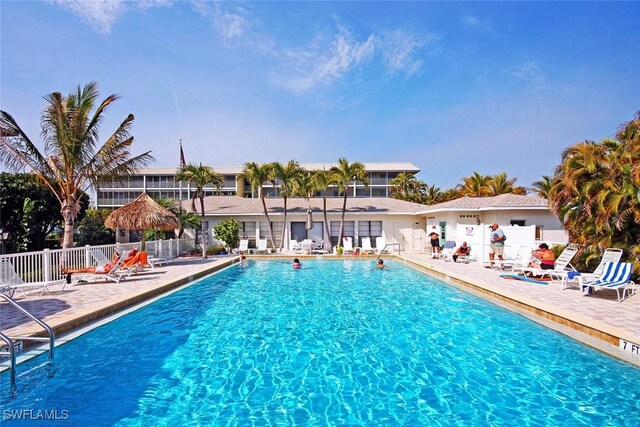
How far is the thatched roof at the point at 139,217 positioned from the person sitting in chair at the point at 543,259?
15.1 m

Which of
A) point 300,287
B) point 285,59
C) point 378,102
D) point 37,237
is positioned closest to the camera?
point 300,287

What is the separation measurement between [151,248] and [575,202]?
17.9 meters

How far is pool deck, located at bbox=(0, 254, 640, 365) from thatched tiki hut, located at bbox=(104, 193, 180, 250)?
3.48 meters

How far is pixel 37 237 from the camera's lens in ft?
66.0

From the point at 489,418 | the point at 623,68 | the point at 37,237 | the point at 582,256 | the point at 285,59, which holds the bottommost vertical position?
the point at 489,418

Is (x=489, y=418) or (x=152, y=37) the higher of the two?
(x=152, y=37)

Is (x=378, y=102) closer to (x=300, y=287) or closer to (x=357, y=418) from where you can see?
(x=300, y=287)

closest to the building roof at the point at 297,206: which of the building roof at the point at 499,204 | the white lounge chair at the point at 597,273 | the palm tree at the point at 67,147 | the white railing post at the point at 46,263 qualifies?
the building roof at the point at 499,204

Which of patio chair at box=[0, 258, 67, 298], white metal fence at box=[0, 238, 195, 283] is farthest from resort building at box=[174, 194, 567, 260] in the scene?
patio chair at box=[0, 258, 67, 298]

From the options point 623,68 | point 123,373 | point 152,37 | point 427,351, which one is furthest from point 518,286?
point 152,37

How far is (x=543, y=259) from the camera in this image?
11.8 m

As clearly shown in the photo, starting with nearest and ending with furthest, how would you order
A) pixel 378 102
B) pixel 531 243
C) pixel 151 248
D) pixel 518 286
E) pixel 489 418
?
pixel 489 418
pixel 518 286
pixel 531 243
pixel 151 248
pixel 378 102

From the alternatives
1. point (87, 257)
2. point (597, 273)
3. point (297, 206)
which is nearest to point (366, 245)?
point (297, 206)

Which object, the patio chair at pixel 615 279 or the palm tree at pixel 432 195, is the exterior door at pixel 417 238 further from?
the palm tree at pixel 432 195
